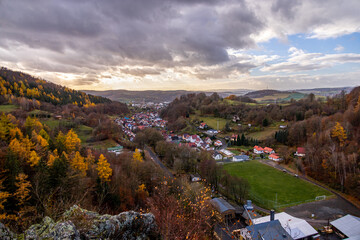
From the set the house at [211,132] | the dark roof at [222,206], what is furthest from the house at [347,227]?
the house at [211,132]

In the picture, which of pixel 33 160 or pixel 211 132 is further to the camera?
pixel 211 132

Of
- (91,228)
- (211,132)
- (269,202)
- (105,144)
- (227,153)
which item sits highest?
(91,228)

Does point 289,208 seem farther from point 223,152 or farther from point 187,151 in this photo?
point 223,152

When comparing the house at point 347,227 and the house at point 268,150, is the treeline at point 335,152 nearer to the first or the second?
the house at point 268,150

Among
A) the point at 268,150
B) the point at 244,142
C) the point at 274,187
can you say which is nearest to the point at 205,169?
the point at 274,187

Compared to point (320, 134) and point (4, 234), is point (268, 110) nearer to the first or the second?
point (320, 134)

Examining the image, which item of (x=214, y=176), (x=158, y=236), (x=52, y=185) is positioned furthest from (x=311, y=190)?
(x=52, y=185)
